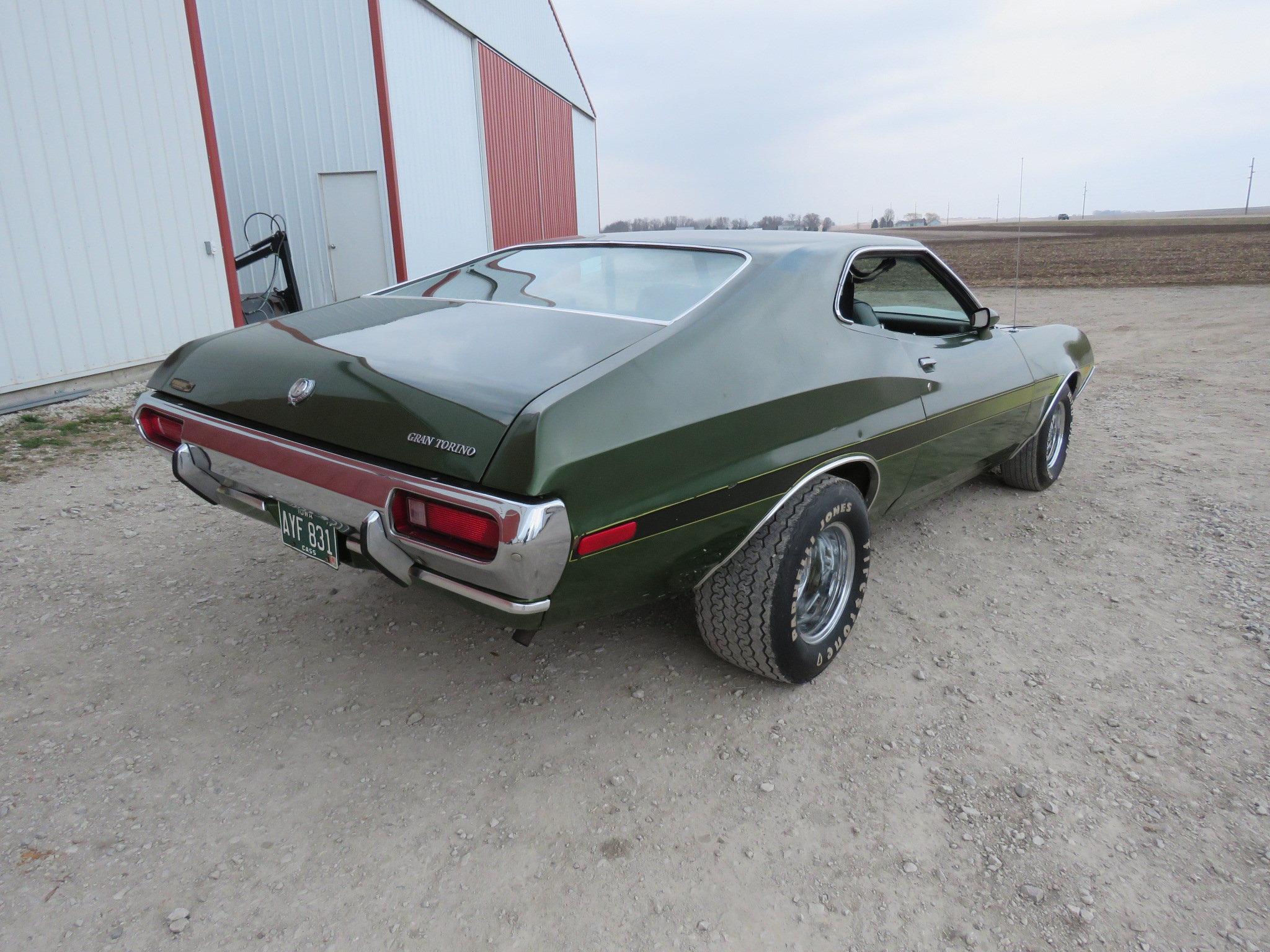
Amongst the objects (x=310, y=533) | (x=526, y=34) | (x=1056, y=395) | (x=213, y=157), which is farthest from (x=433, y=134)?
(x=310, y=533)

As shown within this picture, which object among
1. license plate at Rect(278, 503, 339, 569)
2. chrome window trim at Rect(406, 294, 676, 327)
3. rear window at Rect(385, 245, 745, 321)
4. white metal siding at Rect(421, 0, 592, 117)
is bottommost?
license plate at Rect(278, 503, 339, 569)

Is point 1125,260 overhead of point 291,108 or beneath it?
beneath

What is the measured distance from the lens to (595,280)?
275 centimetres

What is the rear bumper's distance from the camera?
173 cm

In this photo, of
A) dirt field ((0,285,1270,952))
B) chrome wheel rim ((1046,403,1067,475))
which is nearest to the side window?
chrome wheel rim ((1046,403,1067,475))

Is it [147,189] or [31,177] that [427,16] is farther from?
[31,177]

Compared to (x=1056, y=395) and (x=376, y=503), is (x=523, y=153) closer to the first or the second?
(x=1056, y=395)

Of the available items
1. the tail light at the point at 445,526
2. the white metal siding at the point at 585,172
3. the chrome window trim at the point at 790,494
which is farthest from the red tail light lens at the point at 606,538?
the white metal siding at the point at 585,172

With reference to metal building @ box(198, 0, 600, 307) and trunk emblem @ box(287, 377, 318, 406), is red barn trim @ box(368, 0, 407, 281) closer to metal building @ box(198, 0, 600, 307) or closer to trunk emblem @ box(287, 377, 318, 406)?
metal building @ box(198, 0, 600, 307)

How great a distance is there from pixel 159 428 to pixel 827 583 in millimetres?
2292

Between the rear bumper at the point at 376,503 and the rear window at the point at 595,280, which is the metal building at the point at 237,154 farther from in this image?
the rear bumper at the point at 376,503

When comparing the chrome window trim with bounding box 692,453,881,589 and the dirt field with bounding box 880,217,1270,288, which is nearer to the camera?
the chrome window trim with bounding box 692,453,881,589

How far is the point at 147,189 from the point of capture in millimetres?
6711

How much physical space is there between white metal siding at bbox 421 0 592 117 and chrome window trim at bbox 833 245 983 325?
10.6m
